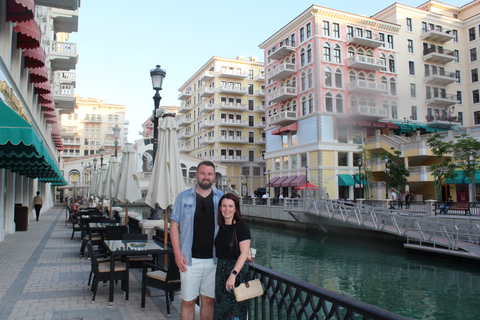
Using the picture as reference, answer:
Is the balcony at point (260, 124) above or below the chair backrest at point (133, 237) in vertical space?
above

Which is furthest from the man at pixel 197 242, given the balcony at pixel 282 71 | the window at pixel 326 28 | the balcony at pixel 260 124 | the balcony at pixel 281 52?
the balcony at pixel 260 124

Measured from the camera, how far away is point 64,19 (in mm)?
26828

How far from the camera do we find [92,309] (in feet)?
20.0

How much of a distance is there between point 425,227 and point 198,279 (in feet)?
55.5

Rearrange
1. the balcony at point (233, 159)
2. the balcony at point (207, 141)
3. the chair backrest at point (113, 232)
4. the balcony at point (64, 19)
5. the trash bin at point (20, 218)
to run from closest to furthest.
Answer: the chair backrest at point (113, 232) → the trash bin at point (20, 218) → the balcony at point (64, 19) → the balcony at point (233, 159) → the balcony at point (207, 141)

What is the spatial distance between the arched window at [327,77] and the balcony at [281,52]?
551 centimetres

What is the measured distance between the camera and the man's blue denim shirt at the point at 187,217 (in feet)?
13.1

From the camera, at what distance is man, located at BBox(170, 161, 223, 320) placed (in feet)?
13.1

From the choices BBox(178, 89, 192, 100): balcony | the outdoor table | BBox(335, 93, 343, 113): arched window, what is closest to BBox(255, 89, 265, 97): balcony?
BBox(178, 89, 192, 100): balcony

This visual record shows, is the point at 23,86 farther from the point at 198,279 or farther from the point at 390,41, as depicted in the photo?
the point at 390,41

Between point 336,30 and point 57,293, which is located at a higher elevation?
point 336,30

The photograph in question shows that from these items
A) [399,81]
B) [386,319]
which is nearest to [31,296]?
[386,319]

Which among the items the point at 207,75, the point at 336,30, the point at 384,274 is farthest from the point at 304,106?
the point at 384,274

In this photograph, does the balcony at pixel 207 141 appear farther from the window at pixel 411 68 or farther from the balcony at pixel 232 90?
the window at pixel 411 68
